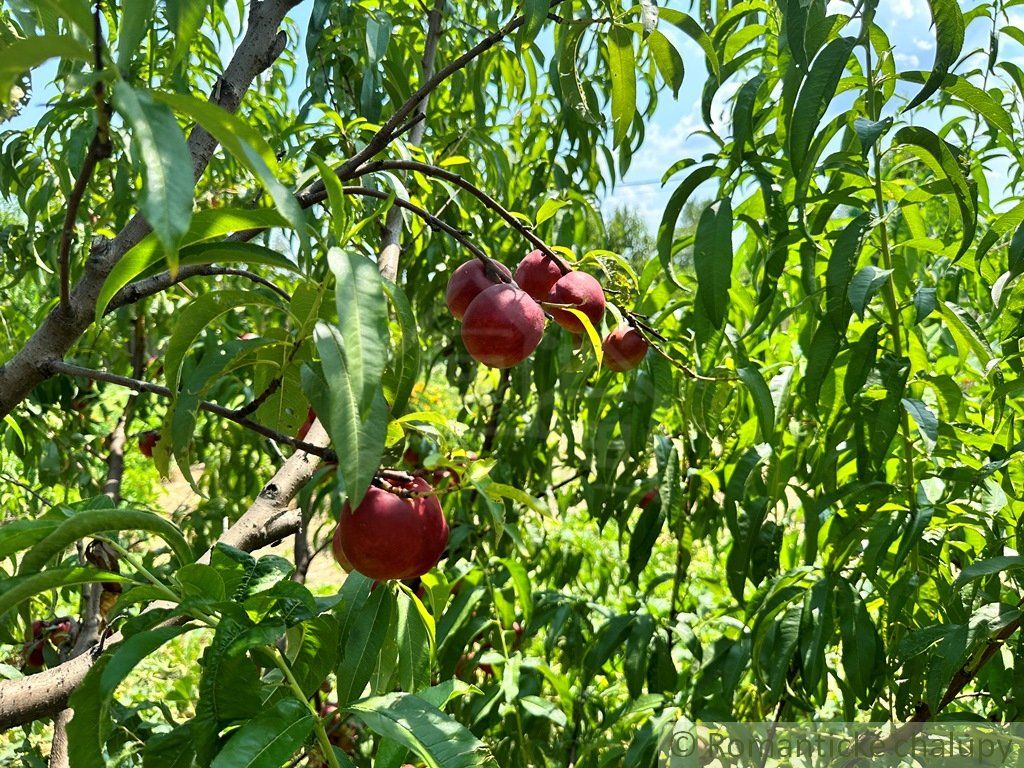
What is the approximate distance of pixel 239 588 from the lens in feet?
1.97

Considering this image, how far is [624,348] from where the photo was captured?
0.96 m

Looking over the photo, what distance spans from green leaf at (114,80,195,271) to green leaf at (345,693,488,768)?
299mm

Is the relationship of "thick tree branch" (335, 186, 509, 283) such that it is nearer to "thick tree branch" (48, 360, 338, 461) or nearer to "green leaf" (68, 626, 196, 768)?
"thick tree branch" (48, 360, 338, 461)

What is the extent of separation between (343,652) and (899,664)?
0.64 m

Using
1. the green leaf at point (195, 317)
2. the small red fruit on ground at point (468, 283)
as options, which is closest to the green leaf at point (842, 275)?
the small red fruit on ground at point (468, 283)

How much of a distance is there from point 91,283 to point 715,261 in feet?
1.79

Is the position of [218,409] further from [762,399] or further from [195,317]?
[762,399]

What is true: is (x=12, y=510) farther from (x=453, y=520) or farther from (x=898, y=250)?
(x=898, y=250)

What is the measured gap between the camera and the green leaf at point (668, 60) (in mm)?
703

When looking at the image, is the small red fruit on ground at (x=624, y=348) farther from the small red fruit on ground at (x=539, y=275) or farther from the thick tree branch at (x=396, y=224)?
the thick tree branch at (x=396, y=224)

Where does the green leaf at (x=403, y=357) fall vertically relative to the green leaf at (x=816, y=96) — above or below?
below

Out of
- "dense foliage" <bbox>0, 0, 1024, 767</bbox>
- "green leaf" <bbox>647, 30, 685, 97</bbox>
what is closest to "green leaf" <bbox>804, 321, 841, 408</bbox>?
"dense foliage" <bbox>0, 0, 1024, 767</bbox>

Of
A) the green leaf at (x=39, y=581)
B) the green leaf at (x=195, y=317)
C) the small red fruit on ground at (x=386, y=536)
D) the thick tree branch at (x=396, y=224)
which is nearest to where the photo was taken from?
the green leaf at (x=39, y=581)

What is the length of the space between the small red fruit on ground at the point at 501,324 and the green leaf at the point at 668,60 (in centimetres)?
22
